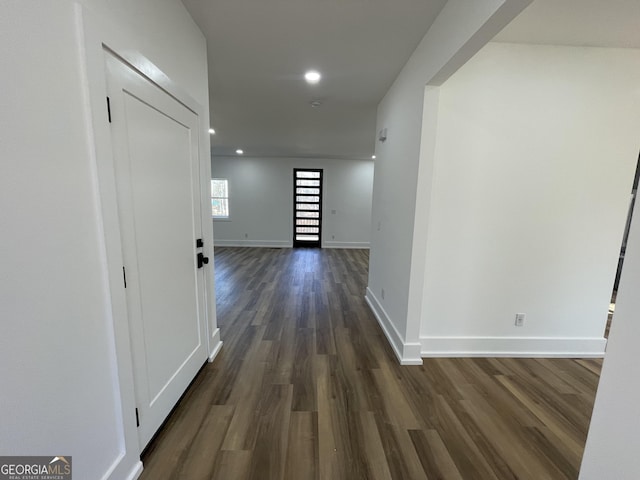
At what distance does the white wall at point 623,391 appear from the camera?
829mm

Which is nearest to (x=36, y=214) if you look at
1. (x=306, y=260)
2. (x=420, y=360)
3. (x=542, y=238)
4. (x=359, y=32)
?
(x=359, y=32)

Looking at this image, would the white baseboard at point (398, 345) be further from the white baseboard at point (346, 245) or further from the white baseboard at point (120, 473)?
the white baseboard at point (346, 245)

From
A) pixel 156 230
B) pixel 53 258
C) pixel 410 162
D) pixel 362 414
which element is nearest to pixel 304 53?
pixel 410 162

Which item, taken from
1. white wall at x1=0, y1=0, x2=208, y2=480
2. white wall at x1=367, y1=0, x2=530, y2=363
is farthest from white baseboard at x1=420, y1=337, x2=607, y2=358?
white wall at x1=0, y1=0, x2=208, y2=480

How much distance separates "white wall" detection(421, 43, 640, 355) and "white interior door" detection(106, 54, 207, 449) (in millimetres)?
1951

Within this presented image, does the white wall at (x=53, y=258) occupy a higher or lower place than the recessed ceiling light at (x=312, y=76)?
lower

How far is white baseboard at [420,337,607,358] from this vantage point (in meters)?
2.43

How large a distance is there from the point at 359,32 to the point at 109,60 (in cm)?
167

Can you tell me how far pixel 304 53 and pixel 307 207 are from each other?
19.2ft

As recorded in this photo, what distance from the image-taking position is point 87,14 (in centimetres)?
99

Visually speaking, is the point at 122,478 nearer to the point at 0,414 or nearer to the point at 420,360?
the point at 0,414

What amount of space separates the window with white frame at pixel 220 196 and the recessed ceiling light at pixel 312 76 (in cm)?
571

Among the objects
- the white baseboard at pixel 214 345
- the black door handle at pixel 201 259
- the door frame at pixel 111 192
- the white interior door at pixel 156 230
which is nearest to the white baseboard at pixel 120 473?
the door frame at pixel 111 192

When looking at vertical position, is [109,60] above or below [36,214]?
above
